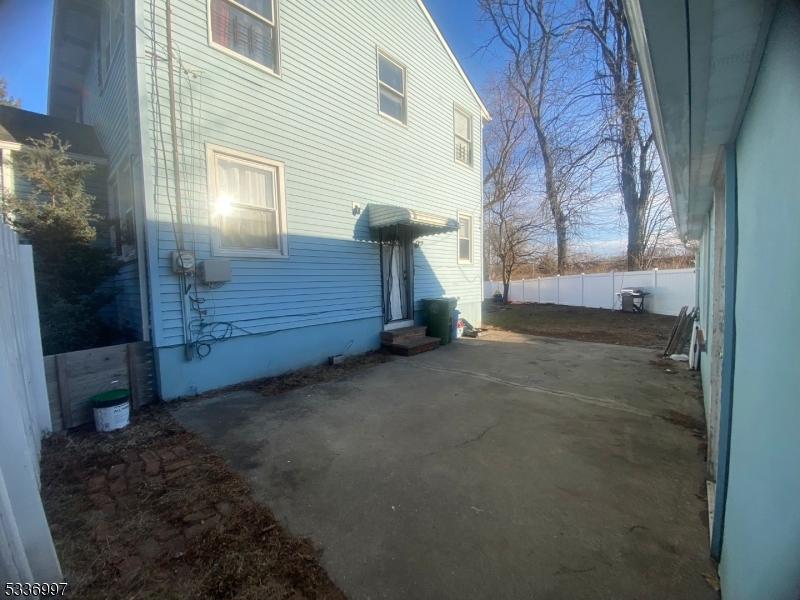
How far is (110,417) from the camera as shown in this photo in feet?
12.3

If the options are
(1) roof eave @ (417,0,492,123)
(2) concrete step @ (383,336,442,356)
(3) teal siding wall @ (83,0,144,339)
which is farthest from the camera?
(1) roof eave @ (417,0,492,123)

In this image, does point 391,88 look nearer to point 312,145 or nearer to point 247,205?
point 312,145

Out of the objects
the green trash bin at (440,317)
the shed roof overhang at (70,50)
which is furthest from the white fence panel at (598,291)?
the shed roof overhang at (70,50)

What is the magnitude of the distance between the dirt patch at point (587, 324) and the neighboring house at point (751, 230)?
24.3 ft

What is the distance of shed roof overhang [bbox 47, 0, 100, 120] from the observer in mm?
6660

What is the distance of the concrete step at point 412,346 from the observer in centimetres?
737

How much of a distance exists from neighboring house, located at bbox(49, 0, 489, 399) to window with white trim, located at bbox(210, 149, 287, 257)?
0.07 feet

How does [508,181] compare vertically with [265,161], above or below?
above

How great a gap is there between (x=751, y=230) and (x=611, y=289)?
48.6 feet

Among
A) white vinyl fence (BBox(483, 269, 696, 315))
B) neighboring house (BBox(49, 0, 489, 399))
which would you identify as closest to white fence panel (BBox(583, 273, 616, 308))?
white vinyl fence (BBox(483, 269, 696, 315))

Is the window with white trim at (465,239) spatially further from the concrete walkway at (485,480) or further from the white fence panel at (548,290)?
the white fence panel at (548,290)

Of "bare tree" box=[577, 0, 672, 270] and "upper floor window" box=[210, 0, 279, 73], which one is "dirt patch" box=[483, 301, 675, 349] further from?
"upper floor window" box=[210, 0, 279, 73]

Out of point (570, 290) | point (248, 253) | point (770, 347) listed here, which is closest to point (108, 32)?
point (248, 253)

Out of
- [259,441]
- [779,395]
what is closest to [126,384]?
[259,441]
